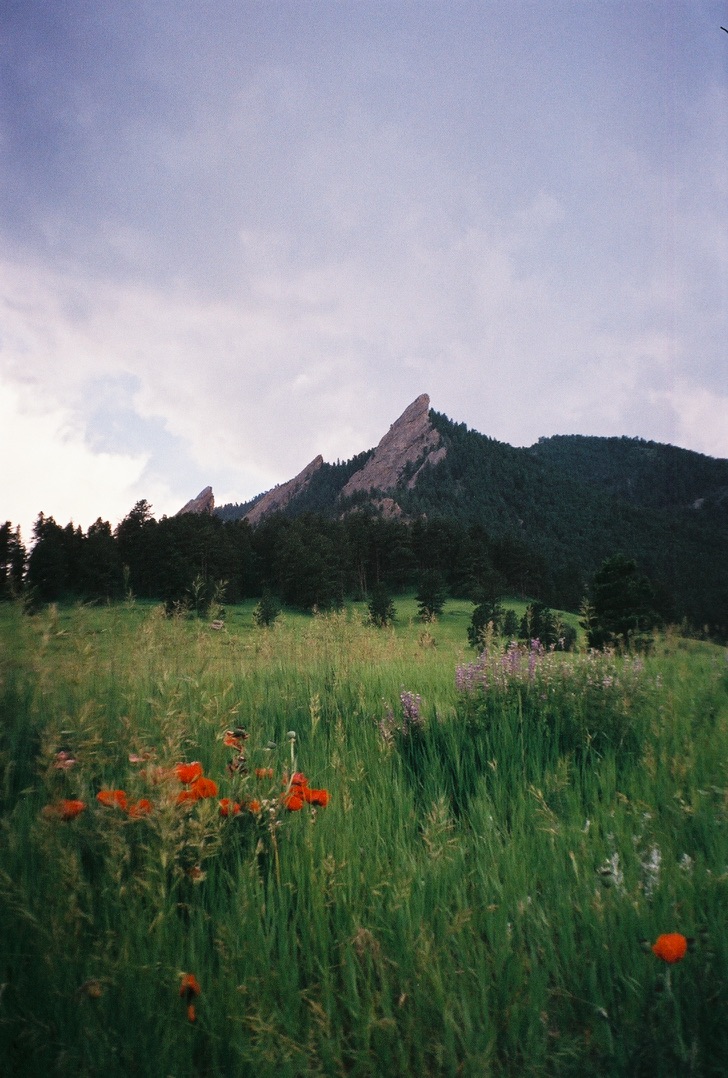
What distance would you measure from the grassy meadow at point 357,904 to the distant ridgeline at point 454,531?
11.4ft

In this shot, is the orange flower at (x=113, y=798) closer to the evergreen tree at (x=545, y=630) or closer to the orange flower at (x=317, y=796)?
the orange flower at (x=317, y=796)

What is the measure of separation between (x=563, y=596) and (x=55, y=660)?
73149 millimetres

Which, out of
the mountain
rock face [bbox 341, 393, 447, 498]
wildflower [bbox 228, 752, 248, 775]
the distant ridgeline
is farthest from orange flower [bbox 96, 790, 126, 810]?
rock face [bbox 341, 393, 447, 498]

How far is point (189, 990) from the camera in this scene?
1.34m

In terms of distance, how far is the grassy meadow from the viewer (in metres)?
1.25

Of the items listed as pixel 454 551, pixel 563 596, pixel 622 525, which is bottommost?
pixel 563 596

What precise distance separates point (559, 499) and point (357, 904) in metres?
136

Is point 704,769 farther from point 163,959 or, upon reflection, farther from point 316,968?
point 163,959

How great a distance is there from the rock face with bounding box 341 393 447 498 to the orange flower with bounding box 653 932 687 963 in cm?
15009

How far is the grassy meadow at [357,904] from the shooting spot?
1.25 m

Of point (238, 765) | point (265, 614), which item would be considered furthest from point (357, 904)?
point (265, 614)

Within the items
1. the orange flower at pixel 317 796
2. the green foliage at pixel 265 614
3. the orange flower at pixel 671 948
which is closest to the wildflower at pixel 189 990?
the orange flower at pixel 317 796

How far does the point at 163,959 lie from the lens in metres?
1.51

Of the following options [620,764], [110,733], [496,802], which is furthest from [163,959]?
[620,764]
